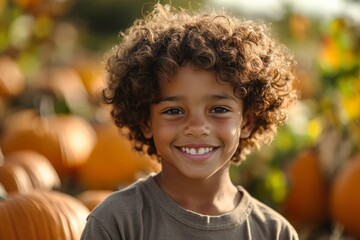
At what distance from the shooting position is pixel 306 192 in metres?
5.64

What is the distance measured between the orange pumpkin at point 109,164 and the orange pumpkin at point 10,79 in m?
3.27

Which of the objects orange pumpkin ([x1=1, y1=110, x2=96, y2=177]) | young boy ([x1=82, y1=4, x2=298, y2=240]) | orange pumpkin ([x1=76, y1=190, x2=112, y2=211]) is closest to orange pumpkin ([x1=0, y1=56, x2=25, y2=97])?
orange pumpkin ([x1=1, y1=110, x2=96, y2=177])

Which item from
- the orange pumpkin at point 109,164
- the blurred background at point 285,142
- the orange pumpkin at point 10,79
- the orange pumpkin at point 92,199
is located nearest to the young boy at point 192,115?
the blurred background at point 285,142

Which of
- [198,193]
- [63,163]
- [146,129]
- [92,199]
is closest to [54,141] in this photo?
[63,163]

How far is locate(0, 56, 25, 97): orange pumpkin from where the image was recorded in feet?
31.7

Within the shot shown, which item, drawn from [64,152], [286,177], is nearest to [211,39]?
[286,177]

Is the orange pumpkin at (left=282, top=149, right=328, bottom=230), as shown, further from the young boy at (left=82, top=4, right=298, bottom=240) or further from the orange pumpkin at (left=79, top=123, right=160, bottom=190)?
the young boy at (left=82, top=4, right=298, bottom=240)

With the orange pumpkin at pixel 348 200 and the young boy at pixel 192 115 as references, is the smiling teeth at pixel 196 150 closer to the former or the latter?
→ the young boy at pixel 192 115

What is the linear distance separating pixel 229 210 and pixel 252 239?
0.13 meters

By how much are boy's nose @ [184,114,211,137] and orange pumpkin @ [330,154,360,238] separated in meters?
2.58

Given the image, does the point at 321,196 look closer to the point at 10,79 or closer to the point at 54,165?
the point at 54,165

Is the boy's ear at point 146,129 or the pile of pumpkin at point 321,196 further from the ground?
the boy's ear at point 146,129

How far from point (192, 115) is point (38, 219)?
1.07 metres

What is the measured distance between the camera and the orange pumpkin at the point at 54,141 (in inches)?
264
